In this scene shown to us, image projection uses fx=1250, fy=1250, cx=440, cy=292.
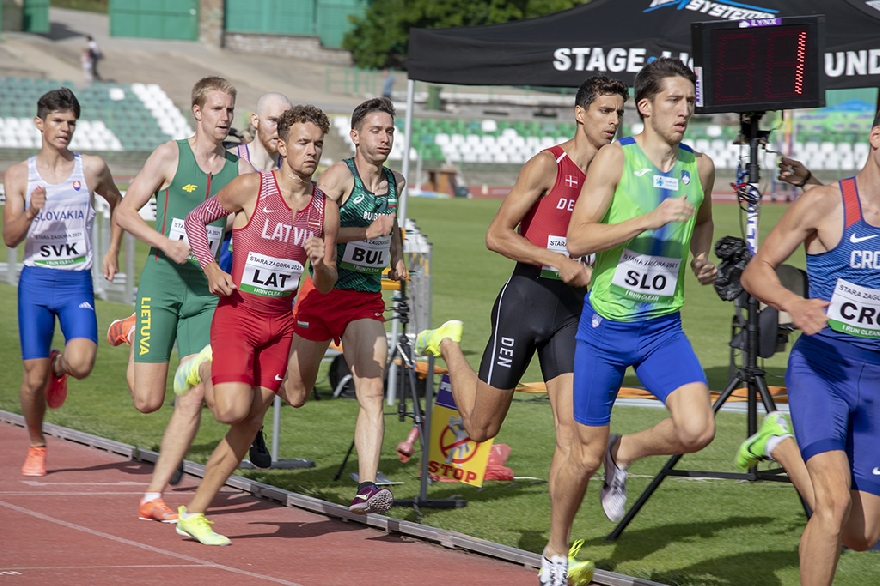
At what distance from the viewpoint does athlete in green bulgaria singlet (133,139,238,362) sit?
23.2 ft

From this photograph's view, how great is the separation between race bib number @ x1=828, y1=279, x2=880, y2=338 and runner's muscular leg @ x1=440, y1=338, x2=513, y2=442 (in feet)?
6.10

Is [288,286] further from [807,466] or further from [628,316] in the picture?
[807,466]

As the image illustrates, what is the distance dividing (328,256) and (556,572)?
2042 mm

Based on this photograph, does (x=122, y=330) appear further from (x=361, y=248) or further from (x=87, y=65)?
(x=87, y=65)

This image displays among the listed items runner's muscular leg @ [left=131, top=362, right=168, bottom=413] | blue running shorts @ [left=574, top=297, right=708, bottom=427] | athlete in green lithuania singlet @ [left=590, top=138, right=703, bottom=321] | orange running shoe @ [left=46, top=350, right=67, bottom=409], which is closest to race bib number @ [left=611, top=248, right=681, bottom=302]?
athlete in green lithuania singlet @ [left=590, top=138, right=703, bottom=321]

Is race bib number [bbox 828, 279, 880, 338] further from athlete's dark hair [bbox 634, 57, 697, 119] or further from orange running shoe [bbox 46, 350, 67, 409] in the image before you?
orange running shoe [bbox 46, 350, 67, 409]

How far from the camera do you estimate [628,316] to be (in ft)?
17.3

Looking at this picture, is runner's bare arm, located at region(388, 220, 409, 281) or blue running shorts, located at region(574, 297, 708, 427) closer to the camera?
blue running shorts, located at region(574, 297, 708, 427)

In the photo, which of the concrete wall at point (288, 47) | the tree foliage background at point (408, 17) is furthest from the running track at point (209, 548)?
the concrete wall at point (288, 47)

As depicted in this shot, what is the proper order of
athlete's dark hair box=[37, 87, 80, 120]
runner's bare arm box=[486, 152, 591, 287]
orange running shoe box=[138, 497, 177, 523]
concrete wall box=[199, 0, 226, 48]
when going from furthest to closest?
1. concrete wall box=[199, 0, 226, 48]
2. athlete's dark hair box=[37, 87, 80, 120]
3. orange running shoe box=[138, 497, 177, 523]
4. runner's bare arm box=[486, 152, 591, 287]

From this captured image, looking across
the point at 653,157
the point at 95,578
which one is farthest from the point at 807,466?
the point at 95,578

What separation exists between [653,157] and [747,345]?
5.76ft

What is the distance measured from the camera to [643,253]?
5270 millimetres

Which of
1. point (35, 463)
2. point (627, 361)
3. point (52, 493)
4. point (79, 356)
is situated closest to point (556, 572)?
point (627, 361)
